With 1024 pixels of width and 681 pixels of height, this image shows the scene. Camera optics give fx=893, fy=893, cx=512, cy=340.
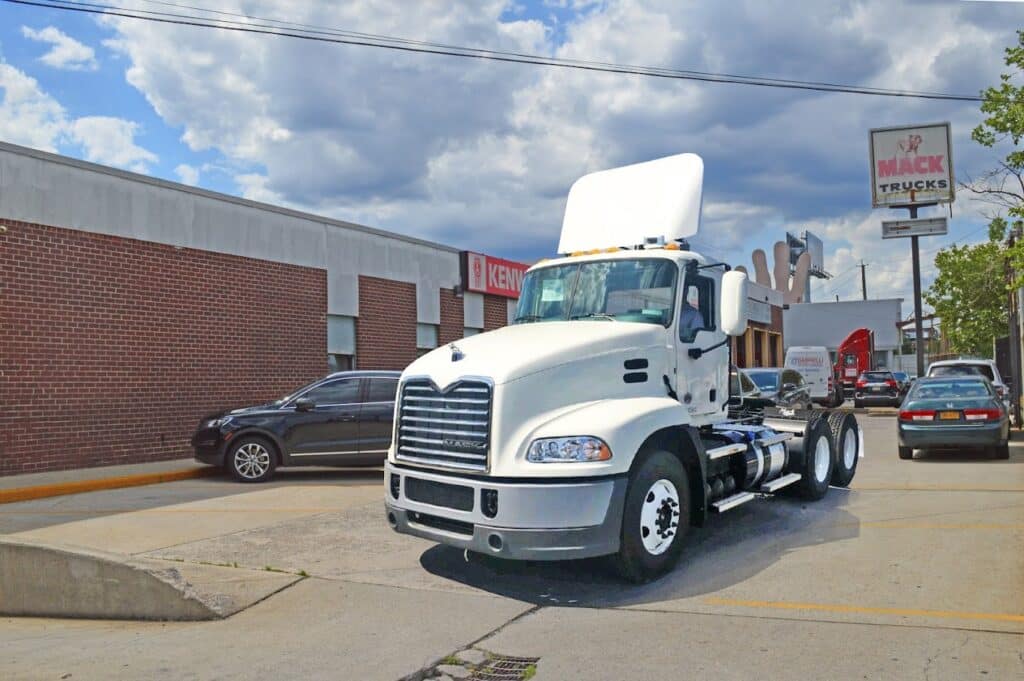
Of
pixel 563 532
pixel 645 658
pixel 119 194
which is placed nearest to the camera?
pixel 645 658

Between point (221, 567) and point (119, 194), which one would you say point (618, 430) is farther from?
point (119, 194)

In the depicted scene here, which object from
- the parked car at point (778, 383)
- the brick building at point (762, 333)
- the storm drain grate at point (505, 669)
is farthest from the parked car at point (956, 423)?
the brick building at point (762, 333)

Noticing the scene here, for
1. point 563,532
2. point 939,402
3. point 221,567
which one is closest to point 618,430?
point 563,532

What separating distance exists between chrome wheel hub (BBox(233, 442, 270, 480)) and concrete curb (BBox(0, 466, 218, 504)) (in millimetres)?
1194

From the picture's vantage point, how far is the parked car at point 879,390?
33.5m

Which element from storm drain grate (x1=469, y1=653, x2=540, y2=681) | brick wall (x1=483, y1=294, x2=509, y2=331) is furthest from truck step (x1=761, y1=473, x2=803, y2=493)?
brick wall (x1=483, y1=294, x2=509, y2=331)

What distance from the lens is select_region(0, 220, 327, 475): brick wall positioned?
14016 millimetres

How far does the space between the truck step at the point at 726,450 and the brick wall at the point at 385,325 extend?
1364 cm

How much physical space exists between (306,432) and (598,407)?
8112mm

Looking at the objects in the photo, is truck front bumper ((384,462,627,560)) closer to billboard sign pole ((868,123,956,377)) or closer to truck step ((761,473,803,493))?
truck step ((761,473,803,493))

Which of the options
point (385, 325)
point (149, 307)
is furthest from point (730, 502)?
point (385, 325)

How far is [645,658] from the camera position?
5.20m

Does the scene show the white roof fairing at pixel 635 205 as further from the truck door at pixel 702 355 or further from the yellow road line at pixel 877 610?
the yellow road line at pixel 877 610

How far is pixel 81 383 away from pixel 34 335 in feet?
3.58
